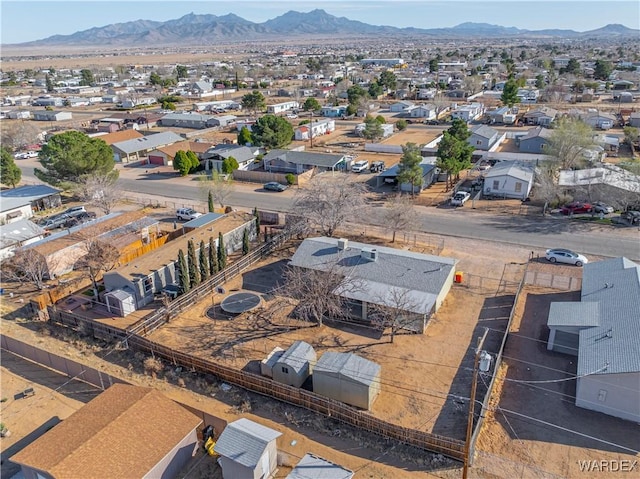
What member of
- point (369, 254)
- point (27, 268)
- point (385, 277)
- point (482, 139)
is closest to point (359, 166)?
point (482, 139)

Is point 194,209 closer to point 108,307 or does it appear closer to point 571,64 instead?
point 108,307

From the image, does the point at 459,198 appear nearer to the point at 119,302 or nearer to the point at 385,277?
the point at 385,277

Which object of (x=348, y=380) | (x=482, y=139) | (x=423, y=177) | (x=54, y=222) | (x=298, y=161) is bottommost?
(x=348, y=380)

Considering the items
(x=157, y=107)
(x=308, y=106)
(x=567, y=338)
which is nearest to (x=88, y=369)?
(x=567, y=338)

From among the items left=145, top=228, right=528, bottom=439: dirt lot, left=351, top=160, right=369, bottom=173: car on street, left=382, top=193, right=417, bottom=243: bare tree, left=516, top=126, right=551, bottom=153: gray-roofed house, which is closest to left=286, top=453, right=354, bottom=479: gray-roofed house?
left=145, top=228, right=528, bottom=439: dirt lot

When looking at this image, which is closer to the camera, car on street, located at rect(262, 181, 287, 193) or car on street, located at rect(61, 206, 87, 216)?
car on street, located at rect(61, 206, 87, 216)

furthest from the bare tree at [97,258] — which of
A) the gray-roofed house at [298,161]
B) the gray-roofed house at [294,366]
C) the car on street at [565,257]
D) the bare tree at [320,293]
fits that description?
the car on street at [565,257]

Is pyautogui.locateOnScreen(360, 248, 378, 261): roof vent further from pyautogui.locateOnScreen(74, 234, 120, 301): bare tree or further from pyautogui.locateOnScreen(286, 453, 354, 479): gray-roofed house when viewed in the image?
pyautogui.locateOnScreen(74, 234, 120, 301): bare tree
